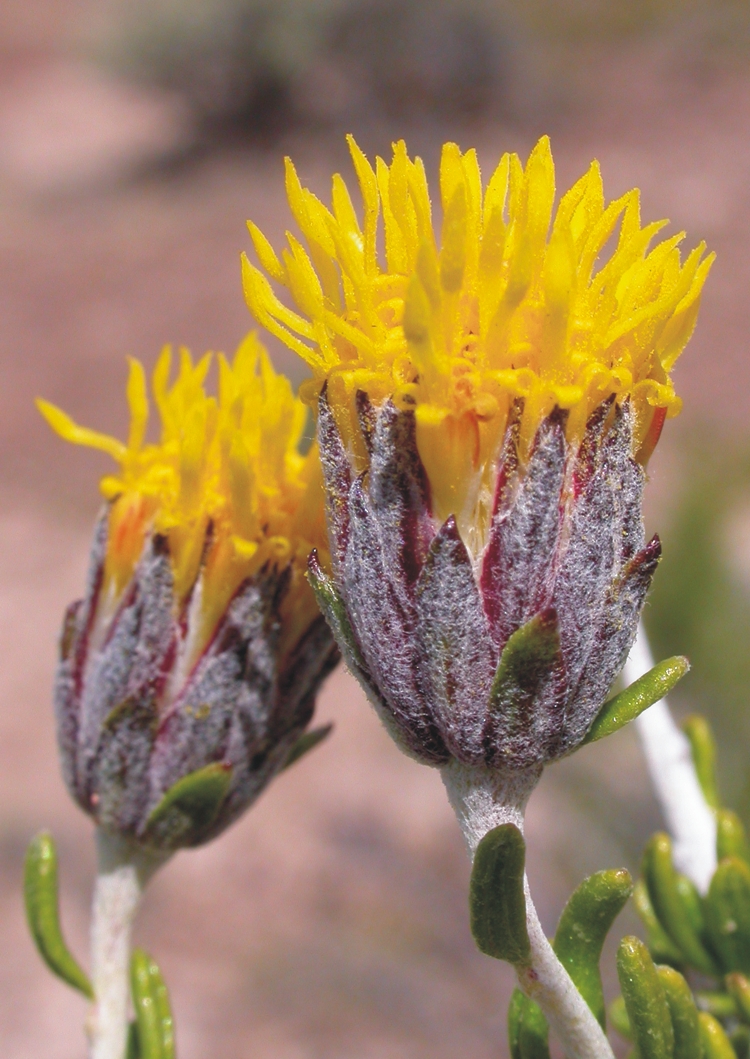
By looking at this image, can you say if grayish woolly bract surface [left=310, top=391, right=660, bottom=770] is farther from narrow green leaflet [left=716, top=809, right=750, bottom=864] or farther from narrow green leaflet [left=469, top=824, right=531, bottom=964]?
narrow green leaflet [left=716, top=809, right=750, bottom=864]

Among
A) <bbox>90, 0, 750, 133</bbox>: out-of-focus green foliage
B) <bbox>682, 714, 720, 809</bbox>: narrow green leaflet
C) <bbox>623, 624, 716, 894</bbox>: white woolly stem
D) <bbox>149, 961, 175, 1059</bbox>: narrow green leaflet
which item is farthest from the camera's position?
<bbox>90, 0, 750, 133</bbox>: out-of-focus green foliage

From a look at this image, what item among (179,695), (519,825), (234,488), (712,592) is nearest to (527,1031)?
(519,825)

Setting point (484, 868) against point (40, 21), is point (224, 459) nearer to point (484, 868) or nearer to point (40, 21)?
point (484, 868)

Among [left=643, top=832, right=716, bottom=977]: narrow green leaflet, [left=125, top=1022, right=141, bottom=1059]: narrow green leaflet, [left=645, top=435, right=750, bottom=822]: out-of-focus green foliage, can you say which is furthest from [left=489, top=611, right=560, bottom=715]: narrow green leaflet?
[left=645, top=435, right=750, bottom=822]: out-of-focus green foliage

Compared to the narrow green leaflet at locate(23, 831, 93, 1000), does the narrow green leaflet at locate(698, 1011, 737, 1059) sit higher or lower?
lower

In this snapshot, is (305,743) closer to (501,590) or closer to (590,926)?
(590,926)

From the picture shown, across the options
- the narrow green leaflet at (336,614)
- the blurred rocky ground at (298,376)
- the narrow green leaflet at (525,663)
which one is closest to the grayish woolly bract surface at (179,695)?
the narrow green leaflet at (336,614)

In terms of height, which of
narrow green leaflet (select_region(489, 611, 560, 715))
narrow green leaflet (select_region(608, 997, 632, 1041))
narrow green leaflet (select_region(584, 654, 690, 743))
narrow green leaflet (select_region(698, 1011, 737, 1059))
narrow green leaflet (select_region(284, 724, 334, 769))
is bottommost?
narrow green leaflet (select_region(698, 1011, 737, 1059))

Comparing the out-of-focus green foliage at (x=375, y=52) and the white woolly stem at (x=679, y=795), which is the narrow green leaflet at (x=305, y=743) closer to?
the white woolly stem at (x=679, y=795)
